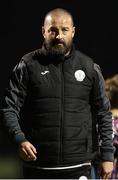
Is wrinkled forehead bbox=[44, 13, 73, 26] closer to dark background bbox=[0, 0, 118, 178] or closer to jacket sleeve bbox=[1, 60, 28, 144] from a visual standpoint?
jacket sleeve bbox=[1, 60, 28, 144]

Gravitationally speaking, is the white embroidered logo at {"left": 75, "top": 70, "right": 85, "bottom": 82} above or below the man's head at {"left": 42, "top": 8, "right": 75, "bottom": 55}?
below

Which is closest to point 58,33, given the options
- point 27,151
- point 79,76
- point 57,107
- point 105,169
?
point 79,76

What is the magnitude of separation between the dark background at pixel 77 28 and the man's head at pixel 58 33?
2990mm

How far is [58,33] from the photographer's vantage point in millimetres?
2867

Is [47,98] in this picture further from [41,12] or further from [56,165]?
[41,12]

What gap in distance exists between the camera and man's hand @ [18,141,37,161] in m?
2.75

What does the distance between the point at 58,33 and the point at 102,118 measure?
0.53 metres

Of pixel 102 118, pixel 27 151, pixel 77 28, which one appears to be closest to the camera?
pixel 27 151

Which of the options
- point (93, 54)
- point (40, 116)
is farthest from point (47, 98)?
point (93, 54)

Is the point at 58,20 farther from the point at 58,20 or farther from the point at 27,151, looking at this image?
the point at 27,151

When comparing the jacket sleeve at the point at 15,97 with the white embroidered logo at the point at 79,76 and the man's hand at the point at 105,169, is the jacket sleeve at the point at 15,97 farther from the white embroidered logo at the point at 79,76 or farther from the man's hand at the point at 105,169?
the man's hand at the point at 105,169

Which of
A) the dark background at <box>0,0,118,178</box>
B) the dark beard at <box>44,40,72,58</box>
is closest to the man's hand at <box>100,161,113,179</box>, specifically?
the dark beard at <box>44,40,72,58</box>

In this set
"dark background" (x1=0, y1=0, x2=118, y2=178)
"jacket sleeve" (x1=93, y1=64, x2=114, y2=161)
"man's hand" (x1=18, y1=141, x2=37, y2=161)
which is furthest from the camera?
"dark background" (x1=0, y1=0, x2=118, y2=178)

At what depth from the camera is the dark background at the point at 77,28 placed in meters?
5.93
